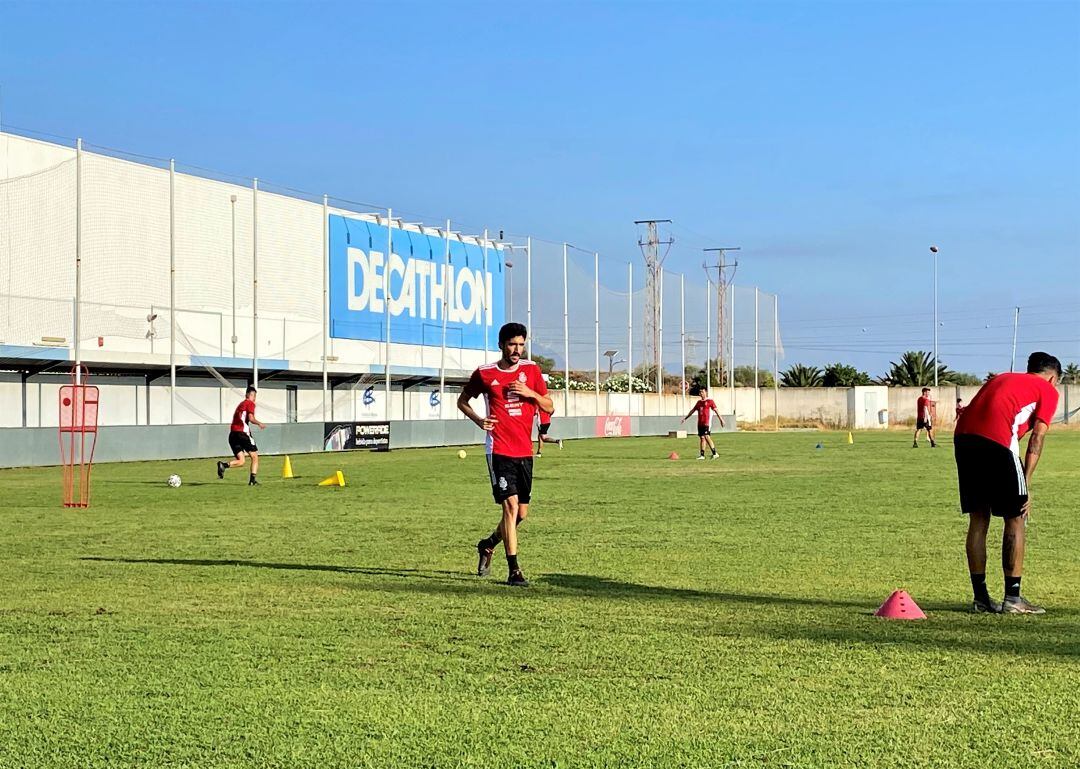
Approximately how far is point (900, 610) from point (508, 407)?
3.68 meters

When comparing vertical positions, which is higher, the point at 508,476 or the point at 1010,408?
the point at 1010,408

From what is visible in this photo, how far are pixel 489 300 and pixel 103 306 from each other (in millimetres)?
29248

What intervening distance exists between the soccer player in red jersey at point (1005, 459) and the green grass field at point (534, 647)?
1.33 feet

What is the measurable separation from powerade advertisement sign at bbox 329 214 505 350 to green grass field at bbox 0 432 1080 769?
132ft

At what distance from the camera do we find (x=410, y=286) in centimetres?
6378

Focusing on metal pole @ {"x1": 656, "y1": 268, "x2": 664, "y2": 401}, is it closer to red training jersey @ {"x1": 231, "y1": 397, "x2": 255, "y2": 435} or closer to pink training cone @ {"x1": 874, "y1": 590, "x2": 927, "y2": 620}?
red training jersey @ {"x1": 231, "y1": 397, "x2": 255, "y2": 435}

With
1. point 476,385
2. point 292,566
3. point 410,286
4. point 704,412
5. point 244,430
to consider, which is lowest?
point 292,566

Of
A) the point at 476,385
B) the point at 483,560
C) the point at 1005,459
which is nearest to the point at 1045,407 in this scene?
the point at 1005,459

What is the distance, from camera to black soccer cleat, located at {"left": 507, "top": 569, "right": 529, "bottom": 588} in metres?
11.3

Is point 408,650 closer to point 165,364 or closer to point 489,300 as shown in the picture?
point 165,364

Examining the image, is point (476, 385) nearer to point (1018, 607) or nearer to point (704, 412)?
point (1018, 607)

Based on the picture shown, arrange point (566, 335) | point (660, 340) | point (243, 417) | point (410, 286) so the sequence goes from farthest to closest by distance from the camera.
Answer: point (660, 340)
point (566, 335)
point (410, 286)
point (243, 417)

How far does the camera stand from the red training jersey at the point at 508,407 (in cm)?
1149

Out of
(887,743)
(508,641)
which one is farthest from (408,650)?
(887,743)
